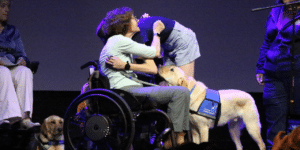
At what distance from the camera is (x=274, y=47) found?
100 inches

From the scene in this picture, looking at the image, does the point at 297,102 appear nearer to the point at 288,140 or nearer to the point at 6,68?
the point at 288,140

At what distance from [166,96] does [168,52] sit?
3.34ft

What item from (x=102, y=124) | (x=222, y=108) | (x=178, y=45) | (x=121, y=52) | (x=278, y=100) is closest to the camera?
(x=102, y=124)

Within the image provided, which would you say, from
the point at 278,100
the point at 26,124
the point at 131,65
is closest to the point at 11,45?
the point at 26,124

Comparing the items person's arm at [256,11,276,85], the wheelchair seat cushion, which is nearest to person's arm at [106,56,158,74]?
the wheelchair seat cushion

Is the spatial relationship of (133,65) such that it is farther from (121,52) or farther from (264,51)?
(264,51)

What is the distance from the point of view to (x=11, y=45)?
9.93 feet

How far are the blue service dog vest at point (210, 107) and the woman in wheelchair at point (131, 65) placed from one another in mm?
292

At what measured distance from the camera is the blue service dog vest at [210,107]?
8.72 feet

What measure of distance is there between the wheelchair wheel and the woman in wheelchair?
0.65 feet

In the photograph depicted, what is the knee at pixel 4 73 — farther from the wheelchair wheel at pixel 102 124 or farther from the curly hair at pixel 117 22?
the curly hair at pixel 117 22

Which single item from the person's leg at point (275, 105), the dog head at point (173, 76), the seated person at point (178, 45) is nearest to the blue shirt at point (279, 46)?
the person's leg at point (275, 105)

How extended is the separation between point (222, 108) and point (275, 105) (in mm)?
424

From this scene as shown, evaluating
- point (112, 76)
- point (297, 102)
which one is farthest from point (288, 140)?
point (112, 76)
